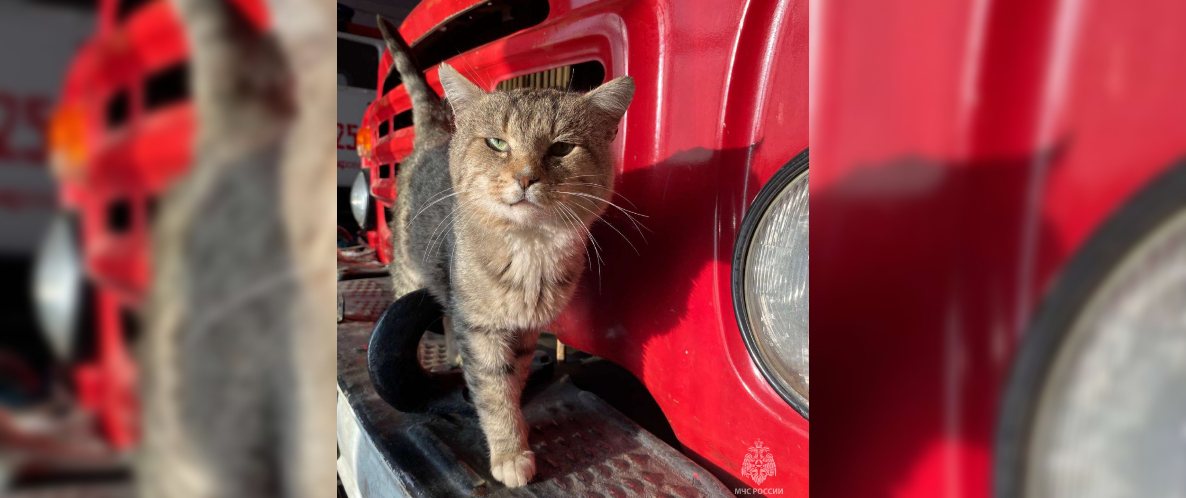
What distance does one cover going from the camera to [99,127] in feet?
0.64

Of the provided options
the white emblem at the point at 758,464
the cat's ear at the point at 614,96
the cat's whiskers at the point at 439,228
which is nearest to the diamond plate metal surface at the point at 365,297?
the cat's whiskers at the point at 439,228

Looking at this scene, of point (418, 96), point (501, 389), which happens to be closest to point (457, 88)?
point (418, 96)

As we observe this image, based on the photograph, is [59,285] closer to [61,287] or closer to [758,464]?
[61,287]

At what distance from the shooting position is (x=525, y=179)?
591 millimetres

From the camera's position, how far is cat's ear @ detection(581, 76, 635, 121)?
1.93ft

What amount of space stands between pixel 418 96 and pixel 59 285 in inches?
21.1

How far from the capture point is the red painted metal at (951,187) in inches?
15.9

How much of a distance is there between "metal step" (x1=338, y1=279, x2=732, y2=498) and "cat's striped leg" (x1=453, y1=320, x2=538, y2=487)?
0.05ft

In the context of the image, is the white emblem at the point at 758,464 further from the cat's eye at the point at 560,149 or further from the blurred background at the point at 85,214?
the blurred background at the point at 85,214

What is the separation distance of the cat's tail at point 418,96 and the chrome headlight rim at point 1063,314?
0.65m

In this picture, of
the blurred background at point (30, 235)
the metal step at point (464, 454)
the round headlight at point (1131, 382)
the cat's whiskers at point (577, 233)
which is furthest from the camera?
the cat's whiskers at point (577, 233)

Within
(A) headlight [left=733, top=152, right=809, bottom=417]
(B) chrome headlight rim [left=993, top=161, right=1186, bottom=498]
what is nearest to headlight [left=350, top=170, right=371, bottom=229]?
(A) headlight [left=733, top=152, right=809, bottom=417]

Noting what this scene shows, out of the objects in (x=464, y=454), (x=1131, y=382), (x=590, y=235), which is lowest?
(x=464, y=454)

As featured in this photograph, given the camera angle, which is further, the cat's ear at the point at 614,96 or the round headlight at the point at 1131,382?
the cat's ear at the point at 614,96
